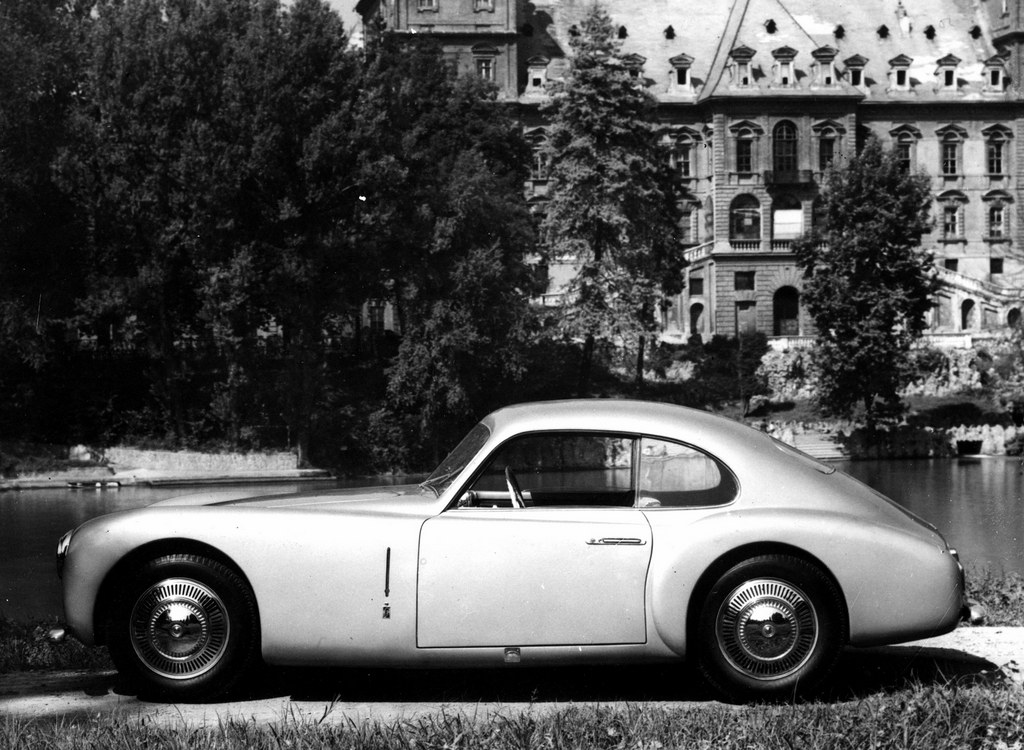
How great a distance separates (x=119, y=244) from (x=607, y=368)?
20.8m

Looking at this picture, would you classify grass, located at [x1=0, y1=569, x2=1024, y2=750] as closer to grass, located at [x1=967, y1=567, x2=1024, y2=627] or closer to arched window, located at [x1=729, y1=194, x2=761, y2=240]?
grass, located at [x1=967, y1=567, x2=1024, y2=627]

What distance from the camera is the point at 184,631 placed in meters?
6.30

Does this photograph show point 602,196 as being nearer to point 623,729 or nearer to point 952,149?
point 952,149

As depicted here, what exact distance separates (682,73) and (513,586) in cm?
7421

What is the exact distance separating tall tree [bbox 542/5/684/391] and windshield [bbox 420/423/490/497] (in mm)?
41367

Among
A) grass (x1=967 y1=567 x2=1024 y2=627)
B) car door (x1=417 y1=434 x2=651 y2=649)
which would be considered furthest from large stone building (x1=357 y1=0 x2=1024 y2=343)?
car door (x1=417 y1=434 x2=651 y2=649)

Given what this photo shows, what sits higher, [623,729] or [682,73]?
[682,73]

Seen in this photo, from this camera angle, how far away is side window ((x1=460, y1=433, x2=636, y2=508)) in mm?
6523

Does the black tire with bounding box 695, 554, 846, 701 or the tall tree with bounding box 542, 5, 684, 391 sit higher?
the tall tree with bounding box 542, 5, 684, 391

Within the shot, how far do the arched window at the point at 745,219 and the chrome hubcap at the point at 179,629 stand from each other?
68822 mm

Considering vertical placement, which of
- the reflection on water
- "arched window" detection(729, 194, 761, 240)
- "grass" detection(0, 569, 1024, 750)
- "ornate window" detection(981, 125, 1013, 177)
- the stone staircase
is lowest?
the reflection on water

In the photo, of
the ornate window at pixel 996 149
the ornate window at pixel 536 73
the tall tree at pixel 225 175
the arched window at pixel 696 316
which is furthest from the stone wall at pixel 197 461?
the ornate window at pixel 996 149

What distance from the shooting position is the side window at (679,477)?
6504 mm

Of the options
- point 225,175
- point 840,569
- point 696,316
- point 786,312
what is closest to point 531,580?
point 840,569
